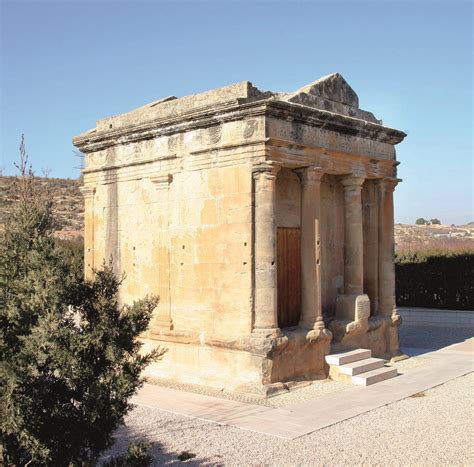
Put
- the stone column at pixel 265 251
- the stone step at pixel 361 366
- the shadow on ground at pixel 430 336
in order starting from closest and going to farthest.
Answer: the stone column at pixel 265 251 < the stone step at pixel 361 366 < the shadow on ground at pixel 430 336

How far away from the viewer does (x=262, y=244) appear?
30.9ft

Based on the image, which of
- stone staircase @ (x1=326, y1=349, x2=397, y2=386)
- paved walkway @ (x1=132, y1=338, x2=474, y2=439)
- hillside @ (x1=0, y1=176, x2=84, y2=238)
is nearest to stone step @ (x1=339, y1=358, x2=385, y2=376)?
stone staircase @ (x1=326, y1=349, x2=397, y2=386)

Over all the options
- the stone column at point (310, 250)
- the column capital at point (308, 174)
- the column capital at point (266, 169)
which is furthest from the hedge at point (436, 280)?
the column capital at point (266, 169)

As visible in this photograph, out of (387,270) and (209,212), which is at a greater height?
(209,212)

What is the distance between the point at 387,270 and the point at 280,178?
11.4 feet

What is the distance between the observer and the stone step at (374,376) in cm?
1005

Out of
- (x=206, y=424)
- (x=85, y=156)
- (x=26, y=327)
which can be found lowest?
(x=206, y=424)

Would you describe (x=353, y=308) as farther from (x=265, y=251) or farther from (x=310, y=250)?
(x=265, y=251)

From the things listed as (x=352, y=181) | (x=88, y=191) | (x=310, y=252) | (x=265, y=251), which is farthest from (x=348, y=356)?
(x=88, y=191)

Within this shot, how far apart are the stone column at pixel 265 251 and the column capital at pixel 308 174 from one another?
907mm

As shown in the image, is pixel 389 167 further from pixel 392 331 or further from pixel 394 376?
pixel 394 376

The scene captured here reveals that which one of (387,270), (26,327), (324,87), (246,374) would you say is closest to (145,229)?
(246,374)

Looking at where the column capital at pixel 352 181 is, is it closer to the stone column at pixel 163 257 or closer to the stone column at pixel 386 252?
the stone column at pixel 386 252

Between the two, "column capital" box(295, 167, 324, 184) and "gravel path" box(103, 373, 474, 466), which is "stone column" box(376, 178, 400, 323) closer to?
"column capital" box(295, 167, 324, 184)
